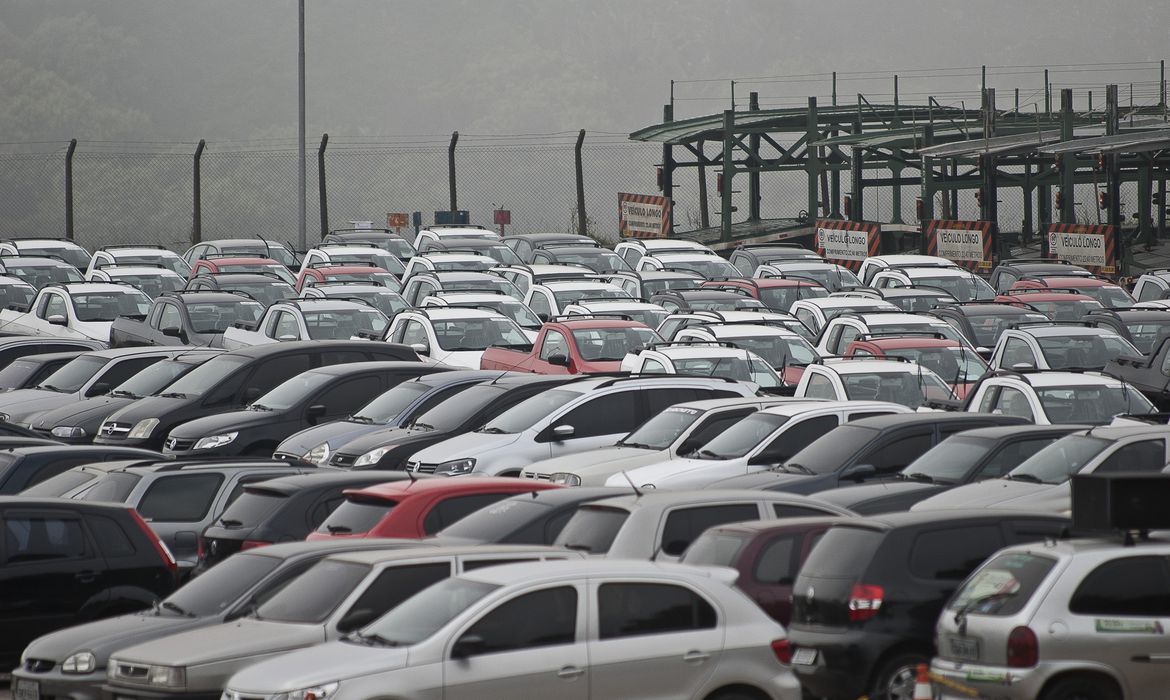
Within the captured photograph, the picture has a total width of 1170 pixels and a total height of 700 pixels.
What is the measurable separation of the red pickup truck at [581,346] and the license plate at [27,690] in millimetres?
12234

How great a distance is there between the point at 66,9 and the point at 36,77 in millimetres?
11703

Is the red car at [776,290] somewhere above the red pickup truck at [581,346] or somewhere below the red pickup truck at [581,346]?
above

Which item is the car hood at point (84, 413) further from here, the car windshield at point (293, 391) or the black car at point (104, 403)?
the car windshield at point (293, 391)

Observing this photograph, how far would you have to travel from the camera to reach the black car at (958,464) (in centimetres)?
1366

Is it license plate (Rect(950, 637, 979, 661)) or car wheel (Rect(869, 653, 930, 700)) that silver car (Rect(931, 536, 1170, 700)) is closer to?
license plate (Rect(950, 637, 979, 661))

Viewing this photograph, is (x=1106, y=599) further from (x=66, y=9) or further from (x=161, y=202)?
(x=66, y=9)

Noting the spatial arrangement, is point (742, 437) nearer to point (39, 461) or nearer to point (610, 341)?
point (39, 461)

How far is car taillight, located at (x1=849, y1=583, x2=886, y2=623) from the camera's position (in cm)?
1038

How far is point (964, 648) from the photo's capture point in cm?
981

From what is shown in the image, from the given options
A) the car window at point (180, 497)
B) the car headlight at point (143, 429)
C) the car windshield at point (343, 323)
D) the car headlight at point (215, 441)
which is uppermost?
the car windshield at point (343, 323)

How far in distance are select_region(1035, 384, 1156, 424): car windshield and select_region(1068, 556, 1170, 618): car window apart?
7466 millimetres

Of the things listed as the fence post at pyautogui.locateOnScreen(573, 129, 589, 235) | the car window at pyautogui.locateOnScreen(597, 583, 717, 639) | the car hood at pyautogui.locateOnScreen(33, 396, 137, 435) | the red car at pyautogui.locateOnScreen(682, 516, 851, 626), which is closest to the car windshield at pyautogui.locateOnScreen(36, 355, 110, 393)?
the car hood at pyautogui.locateOnScreen(33, 396, 137, 435)

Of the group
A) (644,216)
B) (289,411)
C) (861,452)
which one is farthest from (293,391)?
(644,216)

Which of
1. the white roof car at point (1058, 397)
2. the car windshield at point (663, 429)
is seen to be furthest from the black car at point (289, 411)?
the white roof car at point (1058, 397)
